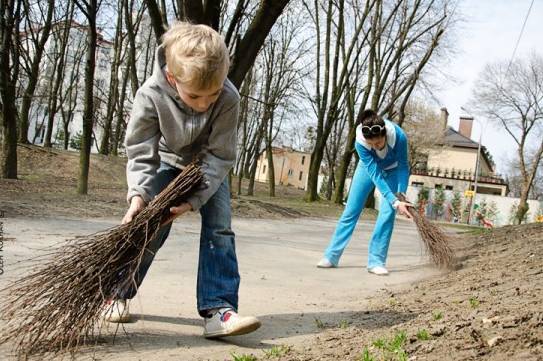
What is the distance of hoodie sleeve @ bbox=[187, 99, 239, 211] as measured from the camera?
9.94 feet

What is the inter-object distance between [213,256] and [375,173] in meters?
3.34

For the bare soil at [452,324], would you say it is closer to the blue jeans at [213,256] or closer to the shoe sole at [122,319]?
the blue jeans at [213,256]

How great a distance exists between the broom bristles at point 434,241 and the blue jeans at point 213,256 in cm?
334

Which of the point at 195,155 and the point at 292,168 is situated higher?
the point at 292,168

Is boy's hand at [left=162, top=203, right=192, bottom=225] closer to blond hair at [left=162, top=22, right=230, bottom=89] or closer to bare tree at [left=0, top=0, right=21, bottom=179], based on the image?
blond hair at [left=162, top=22, right=230, bottom=89]

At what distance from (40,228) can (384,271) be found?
13.2ft

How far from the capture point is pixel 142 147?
3.06 meters

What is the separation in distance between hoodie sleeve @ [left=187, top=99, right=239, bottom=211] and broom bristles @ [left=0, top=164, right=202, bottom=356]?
76mm

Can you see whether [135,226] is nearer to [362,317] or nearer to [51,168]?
[362,317]

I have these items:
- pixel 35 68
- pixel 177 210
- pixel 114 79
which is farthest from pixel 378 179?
pixel 114 79

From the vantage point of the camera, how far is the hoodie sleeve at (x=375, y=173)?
19.9 feet

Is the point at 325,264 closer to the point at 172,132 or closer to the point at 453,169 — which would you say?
the point at 172,132

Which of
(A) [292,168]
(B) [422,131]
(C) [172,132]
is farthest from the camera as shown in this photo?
(A) [292,168]

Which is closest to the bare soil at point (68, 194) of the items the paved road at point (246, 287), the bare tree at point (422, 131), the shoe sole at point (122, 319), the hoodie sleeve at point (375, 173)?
the paved road at point (246, 287)
